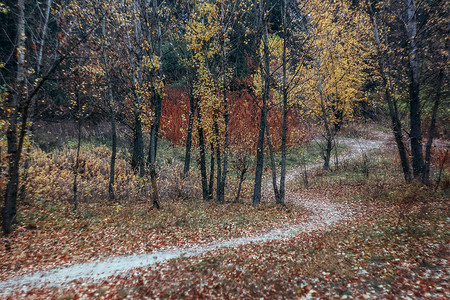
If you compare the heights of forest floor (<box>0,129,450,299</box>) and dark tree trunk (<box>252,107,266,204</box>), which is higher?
dark tree trunk (<box>252,107,266,204</box>)

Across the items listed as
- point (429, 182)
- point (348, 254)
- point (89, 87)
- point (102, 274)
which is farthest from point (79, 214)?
point (429, 182)

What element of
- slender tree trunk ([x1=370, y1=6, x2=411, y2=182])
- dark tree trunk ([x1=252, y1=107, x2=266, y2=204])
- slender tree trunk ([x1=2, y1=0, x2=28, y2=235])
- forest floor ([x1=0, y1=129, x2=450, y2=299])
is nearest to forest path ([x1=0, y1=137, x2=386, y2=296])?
forest floor ([x1=0, y1=129, x2=450, y2=299])

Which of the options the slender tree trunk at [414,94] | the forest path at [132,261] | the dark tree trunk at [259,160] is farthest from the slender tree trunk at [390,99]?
the dark tree trunk at [259,160]

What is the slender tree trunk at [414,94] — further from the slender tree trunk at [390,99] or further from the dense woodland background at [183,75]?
the slender tree trunk at [390,99]

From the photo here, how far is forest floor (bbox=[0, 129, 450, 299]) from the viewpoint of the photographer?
18.0 ft

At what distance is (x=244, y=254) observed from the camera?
7559 mm

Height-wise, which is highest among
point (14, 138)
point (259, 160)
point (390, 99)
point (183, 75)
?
point (183, 75)

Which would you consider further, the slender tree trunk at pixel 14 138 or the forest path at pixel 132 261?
the slender tree trunk at pixel 14 138

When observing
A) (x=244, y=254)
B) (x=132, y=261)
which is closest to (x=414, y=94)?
(x=244, y=254)

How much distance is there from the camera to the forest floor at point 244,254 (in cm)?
549

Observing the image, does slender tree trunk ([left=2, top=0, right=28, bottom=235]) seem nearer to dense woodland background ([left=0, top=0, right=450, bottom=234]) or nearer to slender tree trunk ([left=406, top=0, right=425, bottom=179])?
dense woodland background ([left=0, top=0, right=450, bottom=234])

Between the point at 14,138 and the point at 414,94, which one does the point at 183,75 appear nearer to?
the point at 14,138

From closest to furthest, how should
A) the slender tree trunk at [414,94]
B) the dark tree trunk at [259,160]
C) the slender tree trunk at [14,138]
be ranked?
the slender tree trunk at [14,138], the slender tree trunk at [414,94], the dark tree trunk at [259,160]

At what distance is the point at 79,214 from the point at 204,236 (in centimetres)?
646
